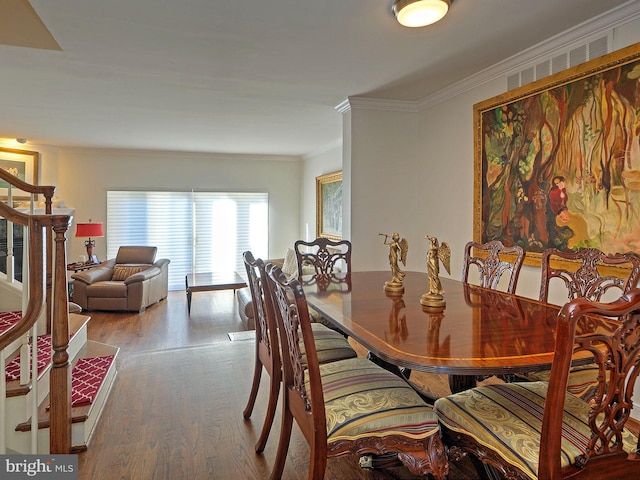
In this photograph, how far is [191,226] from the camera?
291 inches

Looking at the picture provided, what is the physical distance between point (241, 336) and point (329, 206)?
117 inches

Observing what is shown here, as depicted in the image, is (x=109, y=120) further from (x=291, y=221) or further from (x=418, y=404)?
(x=418, y=404)

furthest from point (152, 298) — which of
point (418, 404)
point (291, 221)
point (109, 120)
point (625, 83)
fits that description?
point (625, 83)

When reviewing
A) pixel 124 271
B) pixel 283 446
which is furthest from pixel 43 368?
pixel 124 271

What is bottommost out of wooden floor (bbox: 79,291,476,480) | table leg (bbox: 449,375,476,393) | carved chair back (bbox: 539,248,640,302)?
wooden floor (bbox: 79,291,476,480)

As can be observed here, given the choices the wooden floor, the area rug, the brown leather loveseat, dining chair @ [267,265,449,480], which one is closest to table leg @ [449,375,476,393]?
the wooden floor

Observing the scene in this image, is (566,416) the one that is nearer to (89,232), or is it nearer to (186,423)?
(186,423)

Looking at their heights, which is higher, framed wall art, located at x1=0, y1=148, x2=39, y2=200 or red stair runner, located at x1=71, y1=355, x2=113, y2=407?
framed wall art, located at x1=0, y1=148, x2=39, y2=200

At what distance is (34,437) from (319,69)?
2.89 meters

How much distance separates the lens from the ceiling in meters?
2.29

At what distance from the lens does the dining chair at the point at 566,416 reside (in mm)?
1004

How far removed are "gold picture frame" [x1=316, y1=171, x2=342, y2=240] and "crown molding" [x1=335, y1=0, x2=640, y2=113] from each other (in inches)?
79.7

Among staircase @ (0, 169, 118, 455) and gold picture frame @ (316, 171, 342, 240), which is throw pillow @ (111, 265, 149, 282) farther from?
staircase @ (0, 169, 118, 455)

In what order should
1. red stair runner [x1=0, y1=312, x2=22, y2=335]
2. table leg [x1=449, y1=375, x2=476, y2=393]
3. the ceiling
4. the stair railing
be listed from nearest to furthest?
the stair railing < table leg [x1=449, y1=375, x2=476, y2=393] < the ceiling < red stair runner [x1=0, y1=312, x2=22, y2=335]
